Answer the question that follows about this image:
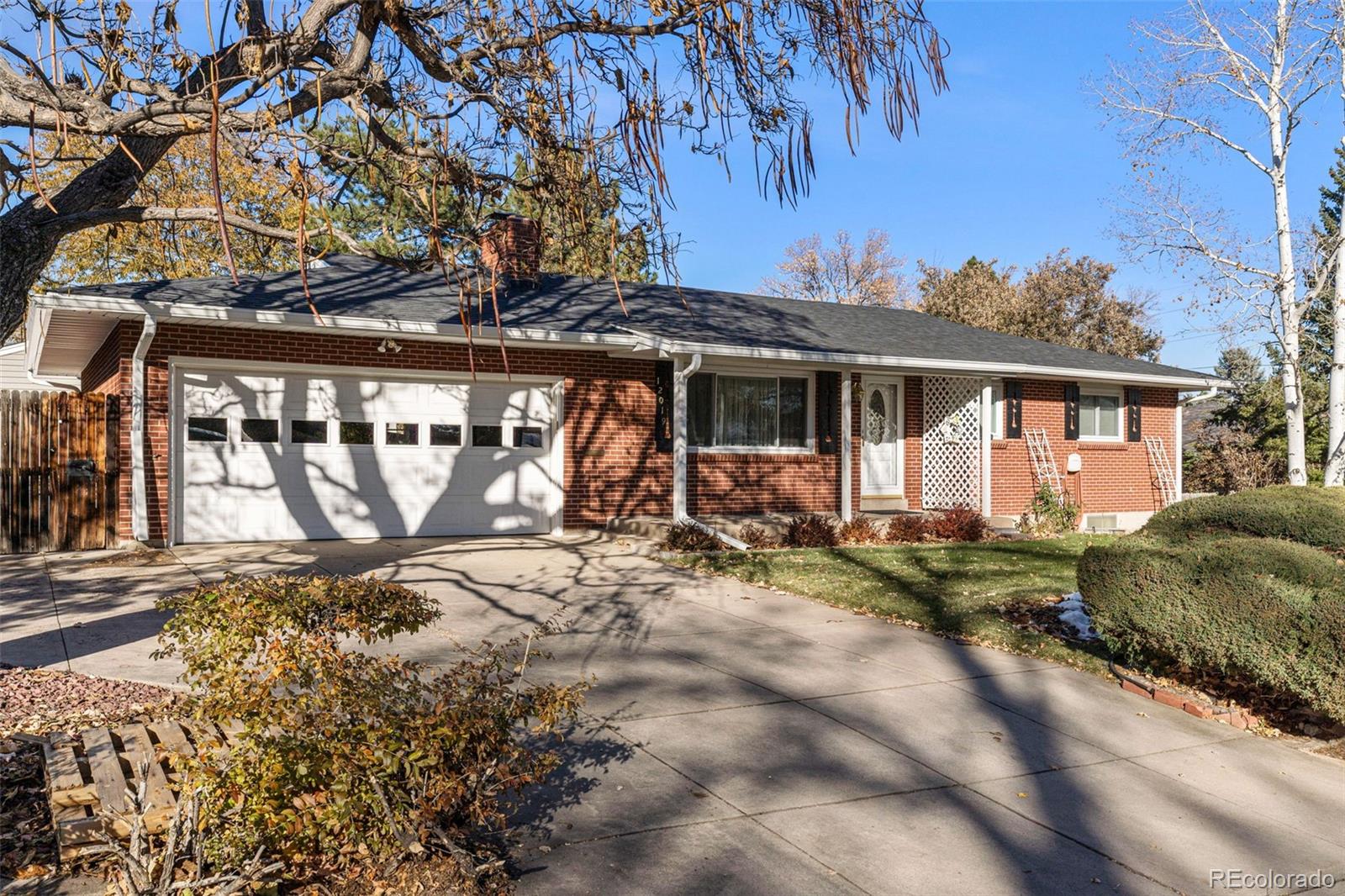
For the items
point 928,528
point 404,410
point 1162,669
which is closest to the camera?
point 1162,669

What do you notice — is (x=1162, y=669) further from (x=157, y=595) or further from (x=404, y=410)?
(x=404, y=410)

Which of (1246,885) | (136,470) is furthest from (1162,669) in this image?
(136,470)

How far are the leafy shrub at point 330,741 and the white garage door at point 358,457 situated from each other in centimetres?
874

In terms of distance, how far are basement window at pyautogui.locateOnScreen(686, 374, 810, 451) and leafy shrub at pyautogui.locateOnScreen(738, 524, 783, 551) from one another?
2.08 meters

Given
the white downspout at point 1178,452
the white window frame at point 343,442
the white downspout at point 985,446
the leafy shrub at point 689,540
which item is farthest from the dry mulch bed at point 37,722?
the white downspout at point 1178,452

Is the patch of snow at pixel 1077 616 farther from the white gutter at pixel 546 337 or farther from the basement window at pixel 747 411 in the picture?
the basement window at pixel 747 411

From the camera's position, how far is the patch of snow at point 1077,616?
25.5 feet

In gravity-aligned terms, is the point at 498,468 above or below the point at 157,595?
above

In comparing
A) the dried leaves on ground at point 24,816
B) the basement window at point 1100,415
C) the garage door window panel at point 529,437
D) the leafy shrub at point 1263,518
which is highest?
the basement window at point 1100,415

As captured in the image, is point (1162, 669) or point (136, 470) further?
point (136, 470)

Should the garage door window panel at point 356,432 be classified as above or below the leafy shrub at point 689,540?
above

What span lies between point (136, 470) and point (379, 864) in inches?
378

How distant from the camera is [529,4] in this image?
145 inches

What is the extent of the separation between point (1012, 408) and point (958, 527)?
3966 millimetres
